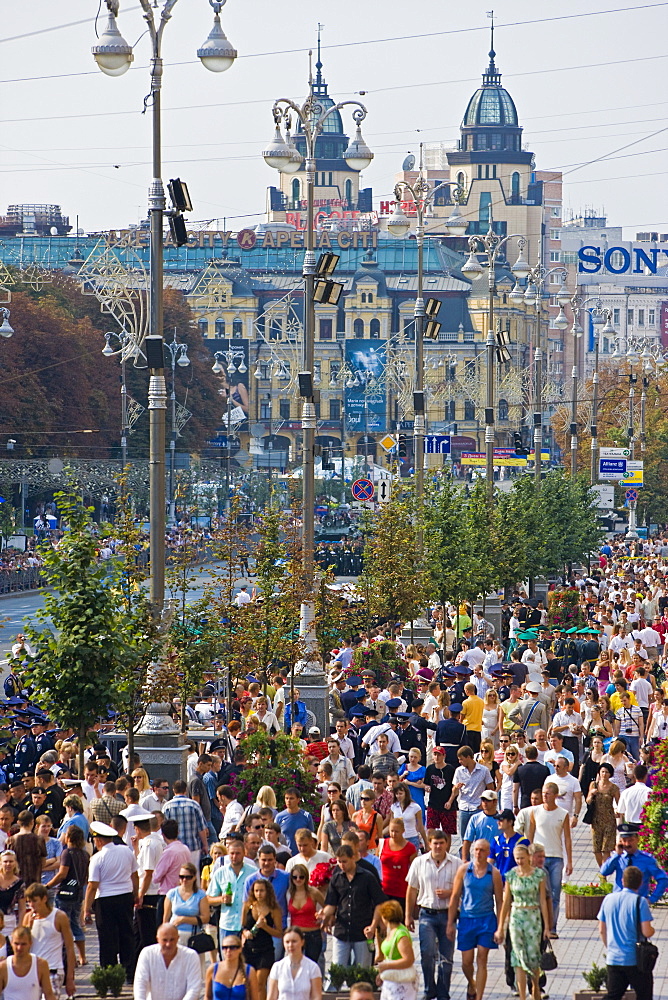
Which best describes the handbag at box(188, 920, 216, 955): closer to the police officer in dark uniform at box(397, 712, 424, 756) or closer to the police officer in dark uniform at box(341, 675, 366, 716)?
the police officer in dark uniform at box(397, 712, 424, 756)

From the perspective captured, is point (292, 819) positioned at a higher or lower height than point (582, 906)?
higher

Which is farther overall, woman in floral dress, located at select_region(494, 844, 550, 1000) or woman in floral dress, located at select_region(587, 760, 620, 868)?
woman in floral dress, located at select_region(587, 760, 620, 868)

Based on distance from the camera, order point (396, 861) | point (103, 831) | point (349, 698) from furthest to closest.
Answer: point (349, 698), point (396, 861), point (103, 831)

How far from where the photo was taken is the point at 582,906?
15.2 metres

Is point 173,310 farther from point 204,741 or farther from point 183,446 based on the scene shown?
point 204,741

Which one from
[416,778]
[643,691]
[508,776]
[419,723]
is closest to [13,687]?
[419,723]

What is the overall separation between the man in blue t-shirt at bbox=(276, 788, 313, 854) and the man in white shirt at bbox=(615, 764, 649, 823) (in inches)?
116

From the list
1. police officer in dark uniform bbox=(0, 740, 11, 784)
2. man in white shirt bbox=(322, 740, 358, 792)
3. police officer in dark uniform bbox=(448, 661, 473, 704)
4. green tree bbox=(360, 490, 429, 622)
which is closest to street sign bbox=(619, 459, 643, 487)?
green tree bbox=(360, 490, 429, 622)

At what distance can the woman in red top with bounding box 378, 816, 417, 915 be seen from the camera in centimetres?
1332

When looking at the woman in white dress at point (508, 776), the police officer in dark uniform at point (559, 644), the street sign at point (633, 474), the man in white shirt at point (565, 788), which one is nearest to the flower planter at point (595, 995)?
the man in white shirt at point (565, 788)

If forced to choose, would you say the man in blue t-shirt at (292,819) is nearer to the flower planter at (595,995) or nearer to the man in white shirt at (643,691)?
the flower planter at (595,995)

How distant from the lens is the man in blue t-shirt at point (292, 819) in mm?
13906

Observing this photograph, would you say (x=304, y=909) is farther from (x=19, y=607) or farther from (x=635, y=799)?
(x=19, y=607)

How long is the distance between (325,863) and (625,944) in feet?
6.95
